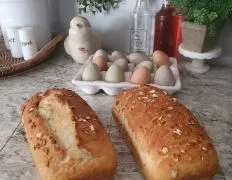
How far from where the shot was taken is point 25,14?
94 cm

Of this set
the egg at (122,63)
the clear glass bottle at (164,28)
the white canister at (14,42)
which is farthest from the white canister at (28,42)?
the clear glass bottle at (164,28)

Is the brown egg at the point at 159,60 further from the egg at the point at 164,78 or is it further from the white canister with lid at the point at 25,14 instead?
the white canister with lid at the point at 25,14

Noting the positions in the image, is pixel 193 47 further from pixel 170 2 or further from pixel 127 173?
pixel 127 173

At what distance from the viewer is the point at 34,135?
524mm

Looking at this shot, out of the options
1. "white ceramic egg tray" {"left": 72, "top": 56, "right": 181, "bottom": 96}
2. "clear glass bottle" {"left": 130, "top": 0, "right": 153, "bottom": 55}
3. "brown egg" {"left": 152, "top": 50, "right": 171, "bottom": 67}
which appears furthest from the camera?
"clear glass bottle" {"left": 130, "top": 0, "right": 153, "bottom": 55}

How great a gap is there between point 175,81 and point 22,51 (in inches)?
21.5

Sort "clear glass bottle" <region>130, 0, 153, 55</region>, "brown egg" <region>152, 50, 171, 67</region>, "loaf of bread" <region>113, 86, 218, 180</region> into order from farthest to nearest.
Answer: "clear glass bottle" <region>130, 0, 153, 55</region>, "brown egg" <region>152, 50, 171, 67</region>, "loaf of bread" <region>113, 86, 218, 180</region>

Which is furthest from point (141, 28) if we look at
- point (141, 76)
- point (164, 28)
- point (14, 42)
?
point (14, 42)

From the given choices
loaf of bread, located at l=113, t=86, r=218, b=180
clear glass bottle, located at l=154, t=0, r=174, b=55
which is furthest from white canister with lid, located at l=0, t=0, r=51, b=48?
loaf of bread, located at l=113, t=86, r=218, b=180

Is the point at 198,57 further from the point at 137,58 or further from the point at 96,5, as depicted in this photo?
the point at 96,5

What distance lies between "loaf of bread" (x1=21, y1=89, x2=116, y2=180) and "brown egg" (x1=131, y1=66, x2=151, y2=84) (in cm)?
20

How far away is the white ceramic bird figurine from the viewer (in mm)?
924

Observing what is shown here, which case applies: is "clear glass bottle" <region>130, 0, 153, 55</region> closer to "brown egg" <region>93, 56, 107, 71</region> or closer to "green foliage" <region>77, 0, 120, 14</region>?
"green foliage" <region>77, 0, 120, 14</region>

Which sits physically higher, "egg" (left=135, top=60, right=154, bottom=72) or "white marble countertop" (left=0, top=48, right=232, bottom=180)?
"egg" (left=135, top=60, right=154, bottom=72)
